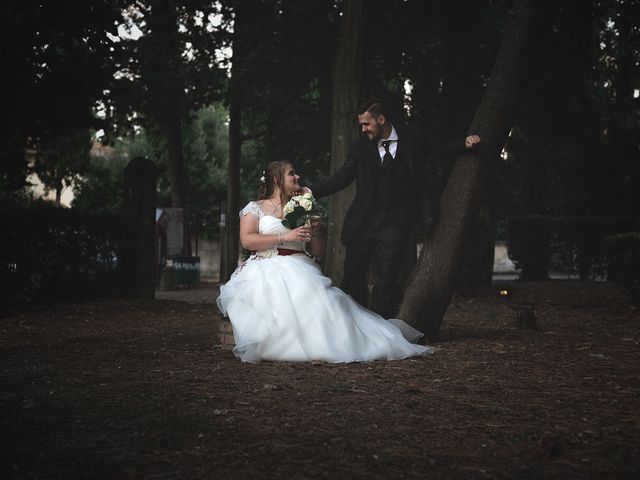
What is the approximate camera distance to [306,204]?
7.55 meters

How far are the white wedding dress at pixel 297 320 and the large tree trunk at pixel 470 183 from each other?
41.1 inches

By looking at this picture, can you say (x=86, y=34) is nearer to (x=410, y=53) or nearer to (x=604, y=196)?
(x=410, y=53)

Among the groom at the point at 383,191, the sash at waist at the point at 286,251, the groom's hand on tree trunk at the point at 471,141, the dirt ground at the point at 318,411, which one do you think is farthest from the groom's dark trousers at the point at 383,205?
the dirt ground at the point at 318,411

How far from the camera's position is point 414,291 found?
8.57 m

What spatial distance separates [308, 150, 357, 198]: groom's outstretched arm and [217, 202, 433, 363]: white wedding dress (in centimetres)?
87

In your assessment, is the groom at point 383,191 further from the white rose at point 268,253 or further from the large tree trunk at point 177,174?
the large tree trunk at point 177,174

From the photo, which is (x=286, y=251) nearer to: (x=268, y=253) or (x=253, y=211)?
(x=268, y=253)

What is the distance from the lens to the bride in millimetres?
7117

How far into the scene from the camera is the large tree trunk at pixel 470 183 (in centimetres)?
857

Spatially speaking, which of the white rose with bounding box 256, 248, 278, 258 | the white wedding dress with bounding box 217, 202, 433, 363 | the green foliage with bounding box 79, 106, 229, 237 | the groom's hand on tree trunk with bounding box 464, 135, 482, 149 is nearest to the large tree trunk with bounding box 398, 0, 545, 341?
the groom's hand on tree trunk with bounding box 464, 135, 482, 149

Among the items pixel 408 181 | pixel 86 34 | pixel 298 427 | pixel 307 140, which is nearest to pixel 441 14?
pixel 307 140

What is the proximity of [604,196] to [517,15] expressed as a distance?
1970 cm

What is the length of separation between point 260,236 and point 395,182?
1.56 m

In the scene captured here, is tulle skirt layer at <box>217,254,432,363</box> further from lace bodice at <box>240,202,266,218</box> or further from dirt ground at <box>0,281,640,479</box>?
lace bodice at <box>240,202,266,218</box>
